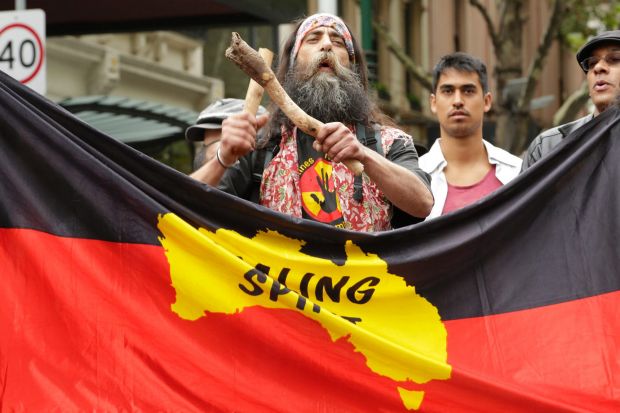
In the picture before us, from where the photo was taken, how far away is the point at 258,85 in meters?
4.58

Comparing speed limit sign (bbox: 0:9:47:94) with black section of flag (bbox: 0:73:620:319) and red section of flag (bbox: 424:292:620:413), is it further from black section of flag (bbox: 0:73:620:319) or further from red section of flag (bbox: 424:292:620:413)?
red section of flag (bbox: 424:292:620:413)

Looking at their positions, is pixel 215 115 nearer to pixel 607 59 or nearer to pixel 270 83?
pixel 607 59

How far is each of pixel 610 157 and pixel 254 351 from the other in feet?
4.57

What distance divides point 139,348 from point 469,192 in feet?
7.22

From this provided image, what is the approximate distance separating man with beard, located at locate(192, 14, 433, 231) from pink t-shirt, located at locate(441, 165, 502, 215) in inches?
35.8

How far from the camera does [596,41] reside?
565 cm

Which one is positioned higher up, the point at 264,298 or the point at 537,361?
the point at 264,298

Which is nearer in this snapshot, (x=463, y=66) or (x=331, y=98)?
(x=331, y=98)

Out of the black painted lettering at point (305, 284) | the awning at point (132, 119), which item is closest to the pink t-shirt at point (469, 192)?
the black painted lettering at point (305, 284)

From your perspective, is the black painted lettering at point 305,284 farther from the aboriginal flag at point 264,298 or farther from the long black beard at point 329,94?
the long black beard at point 329,94

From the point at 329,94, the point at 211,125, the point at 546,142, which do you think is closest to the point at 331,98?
the point at 329,94

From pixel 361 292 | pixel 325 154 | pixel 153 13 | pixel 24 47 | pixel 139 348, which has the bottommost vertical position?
pixel 153 13

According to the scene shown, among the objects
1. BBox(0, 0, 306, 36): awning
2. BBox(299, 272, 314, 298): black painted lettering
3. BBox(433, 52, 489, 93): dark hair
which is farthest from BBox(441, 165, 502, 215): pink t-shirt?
BBox(0, 0, 306, 36): awning

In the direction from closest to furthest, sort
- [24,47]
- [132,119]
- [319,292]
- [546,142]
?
1. [319,292]
2. [546,142]
3. [24,47]
4. [132,119]
